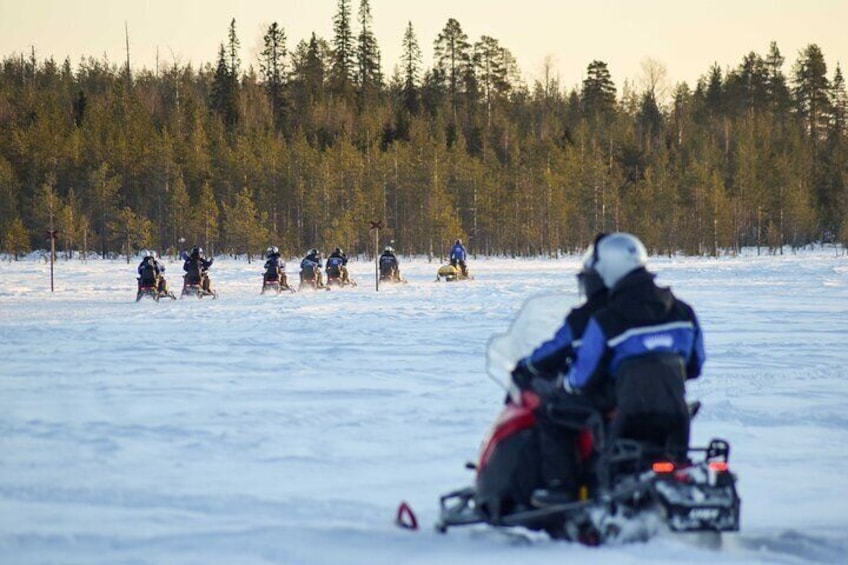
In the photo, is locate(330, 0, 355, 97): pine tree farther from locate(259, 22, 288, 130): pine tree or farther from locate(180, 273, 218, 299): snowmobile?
locate(180, 273, 218, 299): snowmobile

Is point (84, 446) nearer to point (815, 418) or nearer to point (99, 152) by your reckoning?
point (815, 418)

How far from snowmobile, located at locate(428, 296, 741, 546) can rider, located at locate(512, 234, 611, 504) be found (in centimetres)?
4

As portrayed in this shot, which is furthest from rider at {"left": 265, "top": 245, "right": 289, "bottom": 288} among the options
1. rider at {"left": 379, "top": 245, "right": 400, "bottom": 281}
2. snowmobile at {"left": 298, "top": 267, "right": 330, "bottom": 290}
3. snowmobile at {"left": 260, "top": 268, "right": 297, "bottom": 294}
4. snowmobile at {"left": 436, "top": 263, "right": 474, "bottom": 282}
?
snowmobile at {"left": 436, "top": 263, "right": 474, "bottom": 282}

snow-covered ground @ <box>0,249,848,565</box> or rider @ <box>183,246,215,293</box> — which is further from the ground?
rider @ <box>183,246,215,293</box>

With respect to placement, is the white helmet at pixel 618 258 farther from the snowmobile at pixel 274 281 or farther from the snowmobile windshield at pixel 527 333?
the snowmobile at pixel 274 281

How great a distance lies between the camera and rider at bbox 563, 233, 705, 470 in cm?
431

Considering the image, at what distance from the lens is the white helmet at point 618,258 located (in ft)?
14.6

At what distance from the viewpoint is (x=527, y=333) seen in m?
4.97

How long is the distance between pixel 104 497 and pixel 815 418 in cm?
555

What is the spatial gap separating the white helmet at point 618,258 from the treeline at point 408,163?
5519 centimetres

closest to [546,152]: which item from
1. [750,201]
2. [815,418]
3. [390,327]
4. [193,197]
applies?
[750,201]

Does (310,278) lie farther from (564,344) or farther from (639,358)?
(639,358)

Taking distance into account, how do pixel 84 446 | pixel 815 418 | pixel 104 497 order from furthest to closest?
1. pixel 815 418
2. pixel 84 446
3. pixel 104 497

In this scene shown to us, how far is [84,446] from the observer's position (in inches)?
273
